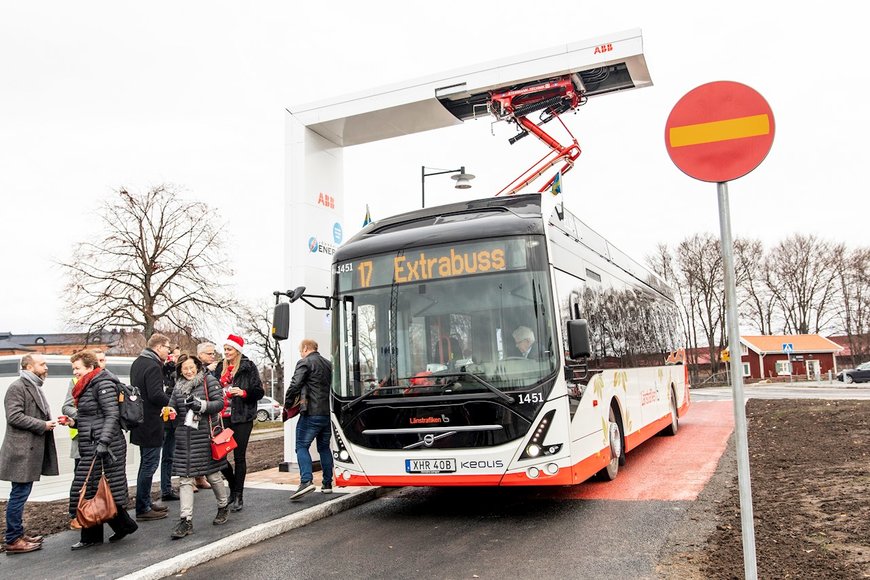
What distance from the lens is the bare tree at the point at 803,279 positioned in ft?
218

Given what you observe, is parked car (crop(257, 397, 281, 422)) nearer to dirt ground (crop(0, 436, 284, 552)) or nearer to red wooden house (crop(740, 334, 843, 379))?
dirt ground (crop(0, 436, 284, 552))

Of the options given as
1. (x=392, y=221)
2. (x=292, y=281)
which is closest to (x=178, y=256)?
(x=292, y=281)

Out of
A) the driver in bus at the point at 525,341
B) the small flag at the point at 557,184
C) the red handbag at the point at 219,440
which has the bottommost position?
the red handbag at the point at 219,440

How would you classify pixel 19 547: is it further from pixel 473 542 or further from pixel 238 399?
pixel 473 542

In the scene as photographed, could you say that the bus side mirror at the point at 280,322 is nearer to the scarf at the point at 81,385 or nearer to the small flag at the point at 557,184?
the scarf at the point at 81,385

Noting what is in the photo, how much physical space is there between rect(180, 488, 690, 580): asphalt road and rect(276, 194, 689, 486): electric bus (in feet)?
1.57

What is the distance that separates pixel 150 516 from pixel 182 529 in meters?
1.19

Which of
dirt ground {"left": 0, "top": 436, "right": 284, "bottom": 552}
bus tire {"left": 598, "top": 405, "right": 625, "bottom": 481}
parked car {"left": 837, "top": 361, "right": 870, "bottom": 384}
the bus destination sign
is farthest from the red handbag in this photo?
parked car {"left": 837, "top": 361, "right": 870, "bottom": 384}

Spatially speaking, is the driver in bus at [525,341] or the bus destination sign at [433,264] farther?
the bus destination sign at [433,264]

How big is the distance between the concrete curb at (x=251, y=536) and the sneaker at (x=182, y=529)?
1.60 ft

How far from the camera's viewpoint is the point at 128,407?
6.90m

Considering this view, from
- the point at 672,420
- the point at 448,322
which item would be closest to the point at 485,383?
the point at 448,322

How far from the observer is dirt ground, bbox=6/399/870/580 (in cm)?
510

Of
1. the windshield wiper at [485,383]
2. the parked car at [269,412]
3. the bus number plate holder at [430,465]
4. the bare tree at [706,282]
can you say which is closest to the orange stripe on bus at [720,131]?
the windshield wiper at [485,383]
